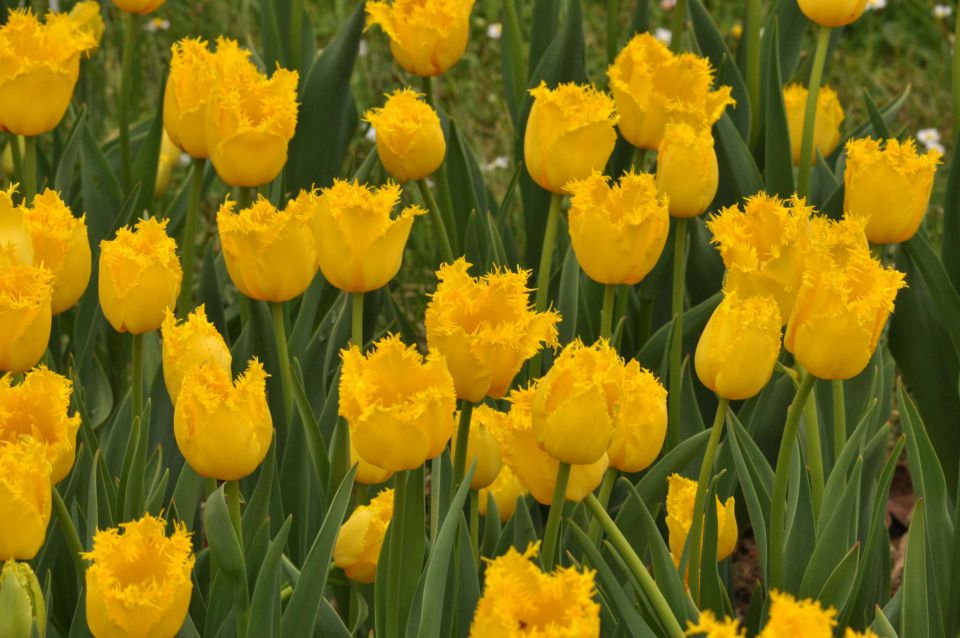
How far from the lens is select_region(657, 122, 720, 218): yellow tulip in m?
1.57

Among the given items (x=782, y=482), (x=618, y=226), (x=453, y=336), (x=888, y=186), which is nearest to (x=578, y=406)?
(x=453, y=336)

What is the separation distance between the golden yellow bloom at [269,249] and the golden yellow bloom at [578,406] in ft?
1.30

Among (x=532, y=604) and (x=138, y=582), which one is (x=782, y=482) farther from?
(x=138, y=582)

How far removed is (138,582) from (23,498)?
0.33 feet

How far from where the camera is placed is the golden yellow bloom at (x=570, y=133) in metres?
1.60

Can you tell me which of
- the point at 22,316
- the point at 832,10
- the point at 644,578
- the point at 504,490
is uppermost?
the point at 832,10

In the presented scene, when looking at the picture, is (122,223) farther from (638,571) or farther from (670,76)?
(638,571)

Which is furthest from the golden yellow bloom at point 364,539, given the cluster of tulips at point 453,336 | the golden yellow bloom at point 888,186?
the golden yellow bloom at point 888,186

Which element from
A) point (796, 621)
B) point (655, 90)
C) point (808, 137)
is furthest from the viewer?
point (808, 137)

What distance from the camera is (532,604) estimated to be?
0.89 meters

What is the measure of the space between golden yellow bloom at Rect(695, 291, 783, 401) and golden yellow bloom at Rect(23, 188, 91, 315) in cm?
66

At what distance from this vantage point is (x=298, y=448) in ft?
4.83

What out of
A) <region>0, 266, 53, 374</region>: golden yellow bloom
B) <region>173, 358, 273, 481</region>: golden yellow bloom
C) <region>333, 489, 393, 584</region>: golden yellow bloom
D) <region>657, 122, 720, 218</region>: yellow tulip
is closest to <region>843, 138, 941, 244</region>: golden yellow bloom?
<region>657, 122, 720, 218</region>: yellow tulip

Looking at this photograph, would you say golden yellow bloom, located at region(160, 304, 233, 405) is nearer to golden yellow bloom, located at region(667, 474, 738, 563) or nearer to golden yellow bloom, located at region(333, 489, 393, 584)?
golden yellow bloom, located at region(333, 489, 393, 584)
